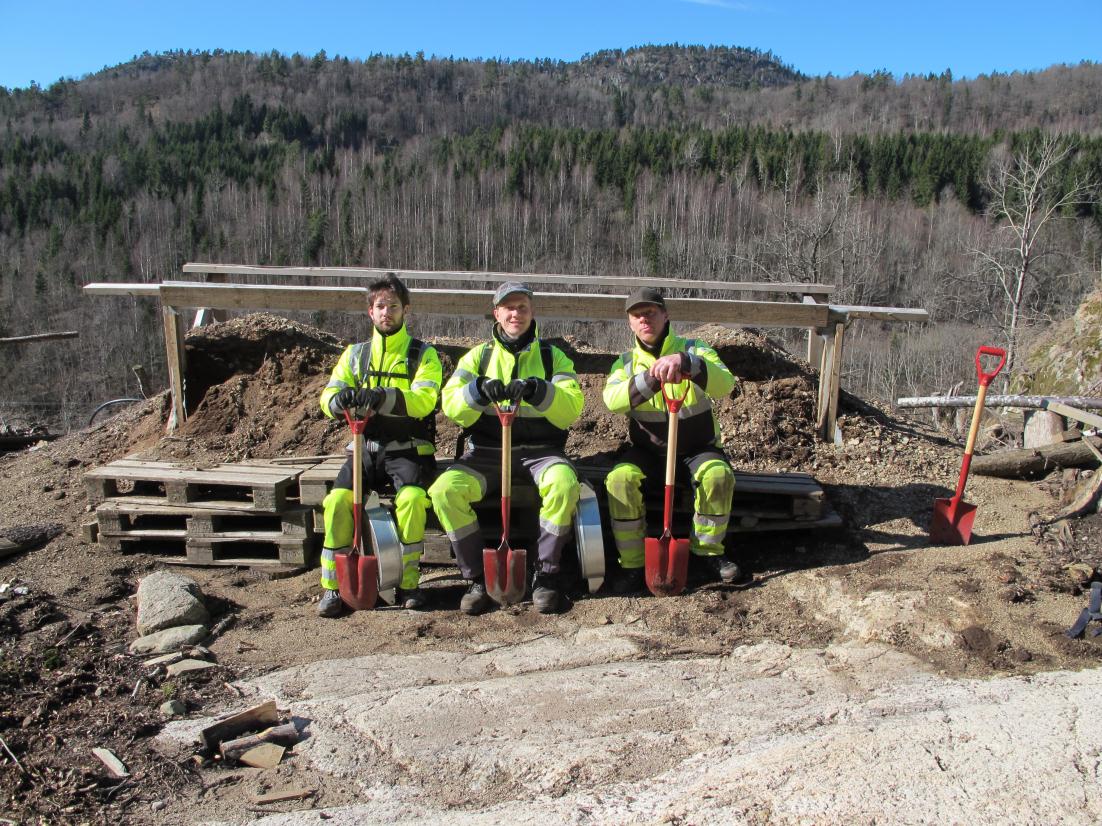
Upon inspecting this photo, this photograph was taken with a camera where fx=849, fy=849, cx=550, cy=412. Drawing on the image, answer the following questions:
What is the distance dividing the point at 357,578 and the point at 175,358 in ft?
11.1

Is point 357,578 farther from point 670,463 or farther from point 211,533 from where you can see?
point 670,463

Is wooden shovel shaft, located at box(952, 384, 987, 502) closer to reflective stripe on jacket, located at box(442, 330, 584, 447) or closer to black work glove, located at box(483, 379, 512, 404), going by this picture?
reflective stripe on jacket, located at box(442, 330, 584, 447)

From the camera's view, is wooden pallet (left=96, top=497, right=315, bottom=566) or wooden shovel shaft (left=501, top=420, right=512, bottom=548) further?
wooden pallet (left=96, top=497, right=315, bottom=566)

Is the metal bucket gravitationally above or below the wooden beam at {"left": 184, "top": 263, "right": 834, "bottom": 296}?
below

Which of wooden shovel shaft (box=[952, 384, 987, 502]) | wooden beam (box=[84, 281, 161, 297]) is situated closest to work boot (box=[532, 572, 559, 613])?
wooden shovel shaft (box=[952, 384, 987, 502])

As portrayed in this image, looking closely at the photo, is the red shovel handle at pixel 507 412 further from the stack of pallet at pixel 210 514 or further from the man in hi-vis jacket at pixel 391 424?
the stack of pallet at pixel 210 514

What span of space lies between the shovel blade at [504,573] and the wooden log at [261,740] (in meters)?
1.58

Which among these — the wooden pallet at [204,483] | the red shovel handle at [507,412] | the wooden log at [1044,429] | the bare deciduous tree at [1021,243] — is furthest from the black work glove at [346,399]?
the bare deciduous tree at [1021,243]

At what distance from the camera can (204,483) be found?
5695mm

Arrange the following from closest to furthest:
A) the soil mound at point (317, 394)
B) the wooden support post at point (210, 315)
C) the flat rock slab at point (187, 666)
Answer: the flat rock slab at point (187, 666), the soil mound at point (317, 394), the wooden support post at point (210, 315)

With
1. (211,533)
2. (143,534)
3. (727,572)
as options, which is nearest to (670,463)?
(727,572)

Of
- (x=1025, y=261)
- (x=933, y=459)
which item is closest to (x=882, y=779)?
(x=933, y=459)

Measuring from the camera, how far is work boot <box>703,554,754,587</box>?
16.7 feet

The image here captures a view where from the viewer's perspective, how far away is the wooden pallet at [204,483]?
5574 millimetres
